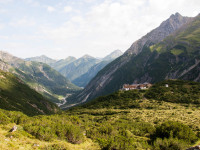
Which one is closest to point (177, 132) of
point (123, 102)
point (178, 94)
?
point (123, 102)

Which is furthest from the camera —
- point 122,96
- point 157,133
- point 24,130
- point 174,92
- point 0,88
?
point 0,88

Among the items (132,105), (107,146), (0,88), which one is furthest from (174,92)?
(0,88)

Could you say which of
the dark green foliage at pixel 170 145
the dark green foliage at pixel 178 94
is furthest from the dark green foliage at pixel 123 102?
the dark green foliage at pixel 170 145

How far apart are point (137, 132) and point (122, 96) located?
86644 mm

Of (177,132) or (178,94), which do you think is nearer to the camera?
(177,132)

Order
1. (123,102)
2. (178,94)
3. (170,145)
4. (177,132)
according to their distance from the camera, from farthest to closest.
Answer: (123,102) → (178,94) → (177,132) → (170,145)

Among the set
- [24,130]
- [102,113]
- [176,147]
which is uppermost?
[24,130]

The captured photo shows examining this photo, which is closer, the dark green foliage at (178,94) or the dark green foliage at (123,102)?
the dark green foliage at (178,94)

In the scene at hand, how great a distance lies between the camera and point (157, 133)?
49656 millimetres

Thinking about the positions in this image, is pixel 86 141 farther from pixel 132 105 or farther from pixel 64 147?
pixel 132 105

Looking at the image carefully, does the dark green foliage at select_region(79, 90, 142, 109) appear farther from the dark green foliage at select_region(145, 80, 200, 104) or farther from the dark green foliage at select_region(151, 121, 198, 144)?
the dark green foliage at select_region(151, 121, 198, 144)

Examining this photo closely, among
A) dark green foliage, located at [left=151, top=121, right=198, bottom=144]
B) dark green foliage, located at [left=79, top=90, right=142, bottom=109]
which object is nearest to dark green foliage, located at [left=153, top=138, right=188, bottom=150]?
dark green foliage, located at [left=151, top=121, right=198, bottom=144]

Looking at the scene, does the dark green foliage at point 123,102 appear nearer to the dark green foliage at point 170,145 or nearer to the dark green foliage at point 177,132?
the dark green foliage at point 177,132

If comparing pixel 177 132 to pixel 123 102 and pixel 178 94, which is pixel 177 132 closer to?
pixel 123 102
